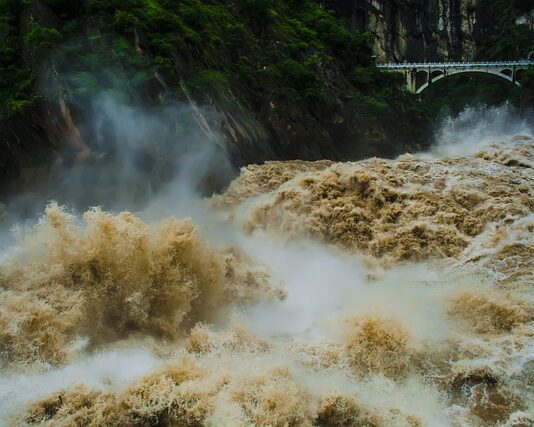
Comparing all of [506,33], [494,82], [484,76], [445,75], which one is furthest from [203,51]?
[506,33]

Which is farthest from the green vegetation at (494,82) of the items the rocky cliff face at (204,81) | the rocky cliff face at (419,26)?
the rocky cliff face at (204,81)

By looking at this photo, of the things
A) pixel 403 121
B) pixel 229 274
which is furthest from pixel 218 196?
pixel 403 121

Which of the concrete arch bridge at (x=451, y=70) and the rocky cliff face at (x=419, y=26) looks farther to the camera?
the rocky cliff face at (x=419, y=26)

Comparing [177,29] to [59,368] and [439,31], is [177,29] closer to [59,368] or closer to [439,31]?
[59,368]

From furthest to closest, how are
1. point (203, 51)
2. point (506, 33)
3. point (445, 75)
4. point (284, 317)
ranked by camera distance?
1. point (506, 33)
2. point (445, 75)
3. point (203, 51)
4. point (284, 317)

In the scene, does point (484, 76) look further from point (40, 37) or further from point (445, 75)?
point (40, 37)

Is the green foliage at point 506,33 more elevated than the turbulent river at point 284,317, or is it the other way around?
the green foliage at point 506,33

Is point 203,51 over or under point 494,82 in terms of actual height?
over

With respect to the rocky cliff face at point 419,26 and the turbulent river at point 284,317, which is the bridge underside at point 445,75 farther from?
the turbulent river at point 284,317
